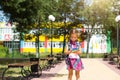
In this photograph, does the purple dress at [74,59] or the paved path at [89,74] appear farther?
the paved path at [89,74]

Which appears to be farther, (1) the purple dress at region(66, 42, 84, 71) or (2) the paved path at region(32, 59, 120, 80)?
(2) the paved path at region(32, 59, 120, 80)

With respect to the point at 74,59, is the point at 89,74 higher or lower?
lower

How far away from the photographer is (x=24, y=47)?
105m

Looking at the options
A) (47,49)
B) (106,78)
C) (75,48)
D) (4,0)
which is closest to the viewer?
(75,48)

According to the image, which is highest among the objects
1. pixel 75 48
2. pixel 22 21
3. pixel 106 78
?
pixel 22 21

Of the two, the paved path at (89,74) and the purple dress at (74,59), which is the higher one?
the purple dress at (74,59)

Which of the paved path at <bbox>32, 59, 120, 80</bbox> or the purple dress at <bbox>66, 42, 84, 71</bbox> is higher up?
the purple dress at <bbox>66, 42, 84, 71</bbox>

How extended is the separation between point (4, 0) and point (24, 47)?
8278cm

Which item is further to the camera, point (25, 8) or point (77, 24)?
point (77, 24)

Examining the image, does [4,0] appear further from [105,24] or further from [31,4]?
[105,24]

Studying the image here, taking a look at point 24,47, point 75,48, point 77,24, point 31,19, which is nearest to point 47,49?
point 24,47

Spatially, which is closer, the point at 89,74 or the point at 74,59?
the point at 74,59

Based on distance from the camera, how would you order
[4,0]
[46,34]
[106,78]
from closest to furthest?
[106,78] → [4,0] → [46,34]

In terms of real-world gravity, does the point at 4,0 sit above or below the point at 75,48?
above
